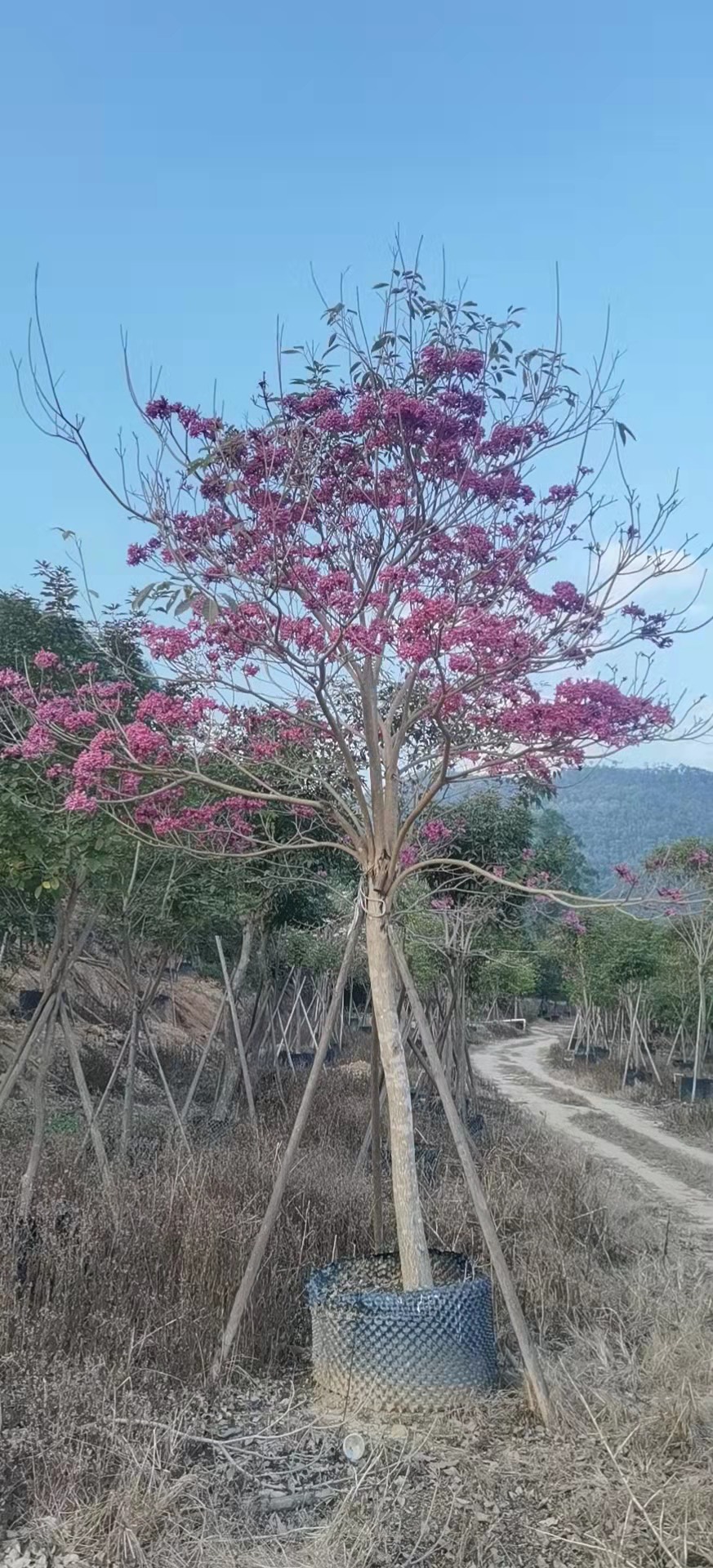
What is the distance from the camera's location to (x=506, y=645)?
12.7 ft

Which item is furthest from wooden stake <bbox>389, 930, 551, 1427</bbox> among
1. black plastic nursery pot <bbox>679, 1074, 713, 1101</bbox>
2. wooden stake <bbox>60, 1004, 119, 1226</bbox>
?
black plastic nursery pot <bbox>679, 1074, 713, 1101</bbox>

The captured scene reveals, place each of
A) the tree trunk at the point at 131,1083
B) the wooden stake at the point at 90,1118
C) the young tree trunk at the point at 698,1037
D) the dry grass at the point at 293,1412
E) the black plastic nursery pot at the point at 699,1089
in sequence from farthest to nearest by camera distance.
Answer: the black plastic nursery pot at the point at 699,1089 → the young tree trunk at the point at 698,1037 → the tree trunk at the point at 131,1083 → the wooden stake at the point at 90,1118 → the dry grass at the point at 293,1412

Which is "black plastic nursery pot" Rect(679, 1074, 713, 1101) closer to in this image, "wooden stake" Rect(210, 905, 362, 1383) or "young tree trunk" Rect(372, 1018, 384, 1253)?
"young tree trunk" Rect(372, 1018, 384, 1253)

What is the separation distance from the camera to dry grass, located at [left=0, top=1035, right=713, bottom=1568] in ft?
8.98

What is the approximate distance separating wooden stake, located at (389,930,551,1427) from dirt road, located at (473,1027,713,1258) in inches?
143

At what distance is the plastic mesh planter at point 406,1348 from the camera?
11.9ft

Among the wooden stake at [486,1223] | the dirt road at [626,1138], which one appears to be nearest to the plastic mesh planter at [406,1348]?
the wooden stake at [486,1223]

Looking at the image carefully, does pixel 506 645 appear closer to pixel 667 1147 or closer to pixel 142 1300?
pixel 142 1300

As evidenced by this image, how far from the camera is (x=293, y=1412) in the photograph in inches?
142

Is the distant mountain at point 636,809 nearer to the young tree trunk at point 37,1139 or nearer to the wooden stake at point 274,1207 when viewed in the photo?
the young tree trunk at point 37,1139

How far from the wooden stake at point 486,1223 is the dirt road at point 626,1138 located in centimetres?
363

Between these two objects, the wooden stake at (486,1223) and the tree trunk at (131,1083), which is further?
the tree trunk at (131,1083)

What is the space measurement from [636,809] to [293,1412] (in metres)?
131

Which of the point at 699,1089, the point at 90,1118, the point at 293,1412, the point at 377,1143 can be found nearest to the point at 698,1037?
the point at 699,1089
